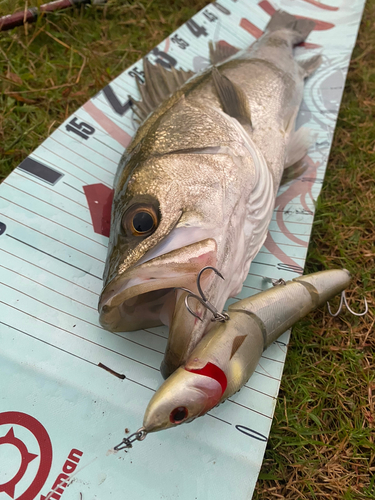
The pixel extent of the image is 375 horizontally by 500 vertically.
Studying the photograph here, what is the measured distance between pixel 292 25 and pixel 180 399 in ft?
9.61

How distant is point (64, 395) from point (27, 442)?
207 millimetres

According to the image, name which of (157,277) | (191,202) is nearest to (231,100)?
(191,202)

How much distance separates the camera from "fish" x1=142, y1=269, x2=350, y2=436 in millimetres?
1113

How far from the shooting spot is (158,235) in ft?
4.08

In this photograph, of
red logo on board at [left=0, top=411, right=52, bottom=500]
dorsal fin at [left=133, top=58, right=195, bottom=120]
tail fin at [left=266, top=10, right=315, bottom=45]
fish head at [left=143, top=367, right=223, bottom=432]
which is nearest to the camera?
fish head at [left=143, top=367, right=223, bottom=432]

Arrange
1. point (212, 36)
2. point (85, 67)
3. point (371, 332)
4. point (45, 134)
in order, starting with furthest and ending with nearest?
1. point (212, 36)
2. point (85, 67)
3. point (45, 134)
4. point (371, 332)

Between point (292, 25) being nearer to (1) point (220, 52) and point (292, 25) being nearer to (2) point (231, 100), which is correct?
(1) point (220, 52)

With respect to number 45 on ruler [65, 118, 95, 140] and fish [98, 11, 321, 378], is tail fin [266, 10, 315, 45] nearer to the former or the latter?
fish [98, 11, 321, 378]

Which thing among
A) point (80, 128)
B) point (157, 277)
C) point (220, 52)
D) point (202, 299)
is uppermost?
point (80, 128)

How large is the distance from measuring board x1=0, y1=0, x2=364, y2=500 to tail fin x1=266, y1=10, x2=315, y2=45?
1010mm

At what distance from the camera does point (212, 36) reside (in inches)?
111

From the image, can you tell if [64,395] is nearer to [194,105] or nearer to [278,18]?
[194,105]

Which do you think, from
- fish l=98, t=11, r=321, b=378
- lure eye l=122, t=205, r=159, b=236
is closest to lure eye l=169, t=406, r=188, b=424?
A: fish l=98, t=11, r=321, b=378

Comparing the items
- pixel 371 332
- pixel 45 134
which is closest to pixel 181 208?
pixel 371 332
